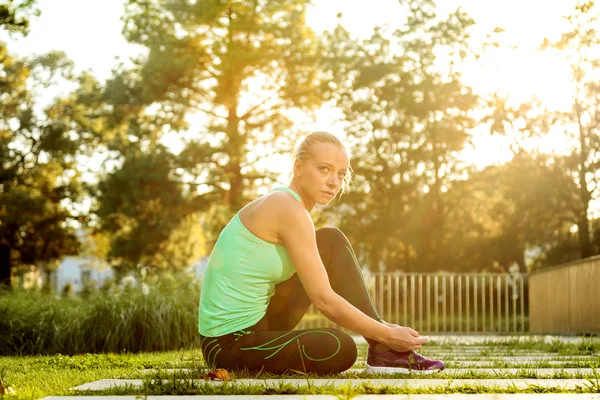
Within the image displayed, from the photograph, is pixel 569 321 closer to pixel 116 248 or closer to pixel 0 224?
pixel 116 248

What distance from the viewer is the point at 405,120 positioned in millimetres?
27000

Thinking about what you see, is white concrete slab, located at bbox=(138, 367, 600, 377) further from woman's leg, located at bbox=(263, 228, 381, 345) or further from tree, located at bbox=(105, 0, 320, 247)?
tree, located at bbox=(105, 0, 320, 247)

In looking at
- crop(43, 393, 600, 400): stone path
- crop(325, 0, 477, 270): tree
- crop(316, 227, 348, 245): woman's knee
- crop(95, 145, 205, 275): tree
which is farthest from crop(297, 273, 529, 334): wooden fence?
crop(43, 393, 600, 400): stone path

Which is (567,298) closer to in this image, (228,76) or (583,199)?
(583,199)

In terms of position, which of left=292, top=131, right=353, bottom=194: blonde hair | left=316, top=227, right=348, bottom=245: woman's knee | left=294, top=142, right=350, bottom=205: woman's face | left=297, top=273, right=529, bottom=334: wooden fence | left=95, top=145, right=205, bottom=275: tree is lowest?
left=297, top=273, right=529, bottom=334: wooden fence

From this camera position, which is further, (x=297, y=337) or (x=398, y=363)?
(x=398, y=363)

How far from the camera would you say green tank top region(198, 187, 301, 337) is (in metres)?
3.66

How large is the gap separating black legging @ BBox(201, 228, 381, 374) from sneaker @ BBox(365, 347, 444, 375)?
0.28 ft

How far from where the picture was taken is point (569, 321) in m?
13.7

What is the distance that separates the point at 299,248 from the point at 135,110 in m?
24.2

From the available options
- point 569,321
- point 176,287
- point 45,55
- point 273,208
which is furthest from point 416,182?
point 273,208

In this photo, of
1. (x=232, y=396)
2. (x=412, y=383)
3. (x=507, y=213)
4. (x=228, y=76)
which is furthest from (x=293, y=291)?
(x=507, y=213)

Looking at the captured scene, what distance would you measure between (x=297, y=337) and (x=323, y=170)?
2.60 ft

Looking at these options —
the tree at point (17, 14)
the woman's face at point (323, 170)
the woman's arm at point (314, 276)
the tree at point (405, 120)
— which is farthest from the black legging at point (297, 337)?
the tree at point (405, 120)
